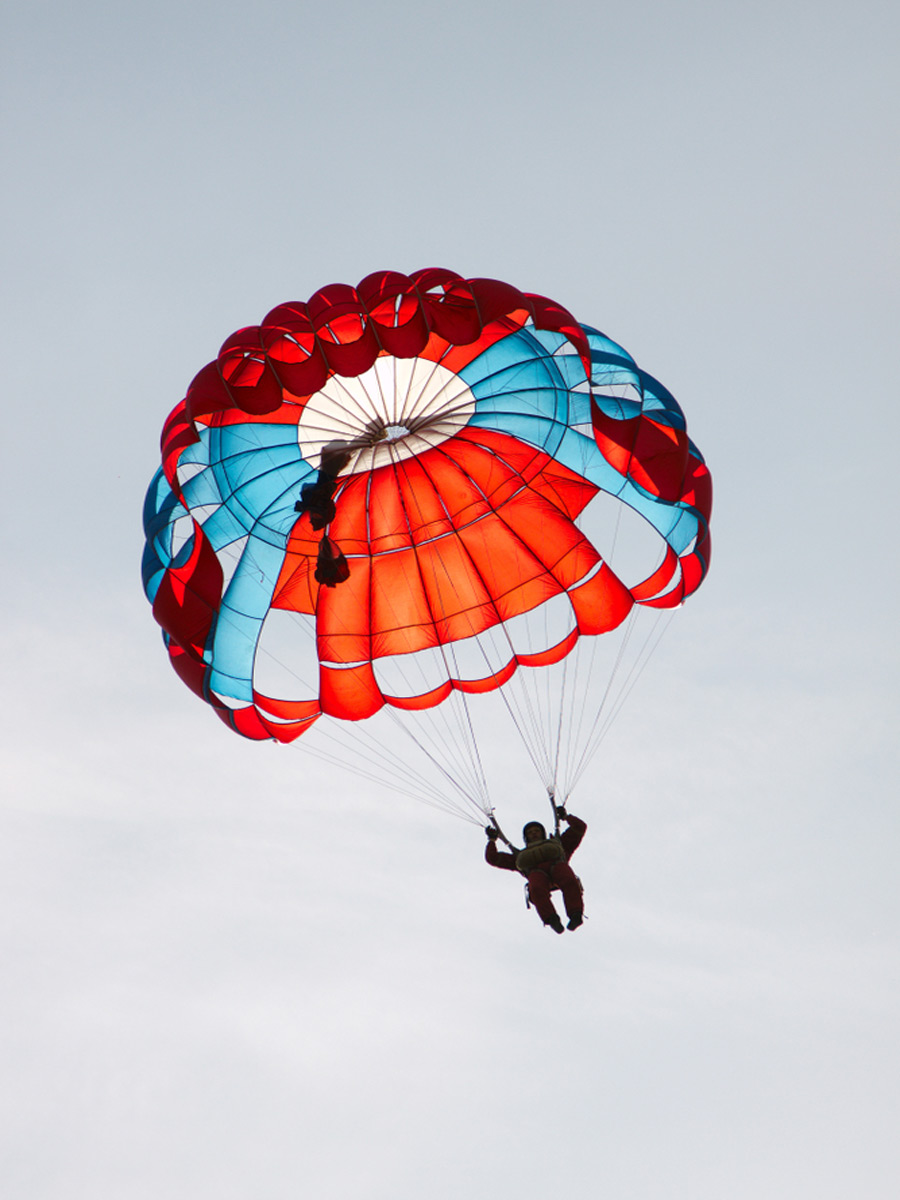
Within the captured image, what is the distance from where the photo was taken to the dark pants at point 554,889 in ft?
34.2

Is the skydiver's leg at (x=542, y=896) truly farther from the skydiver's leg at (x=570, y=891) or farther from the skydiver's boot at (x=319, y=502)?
the skydiver's boot at (x=319, y=502)

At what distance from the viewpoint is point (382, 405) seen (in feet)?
38.0

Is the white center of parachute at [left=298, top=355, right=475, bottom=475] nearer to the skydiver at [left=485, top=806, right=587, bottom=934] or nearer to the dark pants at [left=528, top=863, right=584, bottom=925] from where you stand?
the skydiver at [left=485, top=806, right=587, bottom=934]

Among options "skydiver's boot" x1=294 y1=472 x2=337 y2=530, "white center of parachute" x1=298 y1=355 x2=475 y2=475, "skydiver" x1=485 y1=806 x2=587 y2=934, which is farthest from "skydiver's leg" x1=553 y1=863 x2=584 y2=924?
"white center of parachute" x1=298 y1=355 x2=475 y2=475

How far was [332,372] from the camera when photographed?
10.2 metres

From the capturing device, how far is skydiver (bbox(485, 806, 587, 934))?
10445mm

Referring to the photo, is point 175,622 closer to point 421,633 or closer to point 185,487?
point 185,487

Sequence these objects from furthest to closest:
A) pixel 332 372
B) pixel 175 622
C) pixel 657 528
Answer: pixel 657 528, pixel 175 622, pixel 332 372

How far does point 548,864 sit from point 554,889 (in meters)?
0.21

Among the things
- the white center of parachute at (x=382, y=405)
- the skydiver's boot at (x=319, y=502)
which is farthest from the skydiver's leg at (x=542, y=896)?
the white center of parachute at (x=382, y=405)

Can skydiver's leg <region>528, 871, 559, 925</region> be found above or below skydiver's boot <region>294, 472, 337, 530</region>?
below

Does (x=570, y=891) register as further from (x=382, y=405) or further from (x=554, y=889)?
(x=382, y=405)

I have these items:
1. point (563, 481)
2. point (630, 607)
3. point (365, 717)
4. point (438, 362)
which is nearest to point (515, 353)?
point (438, 362)

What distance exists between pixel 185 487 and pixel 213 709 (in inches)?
79.6
